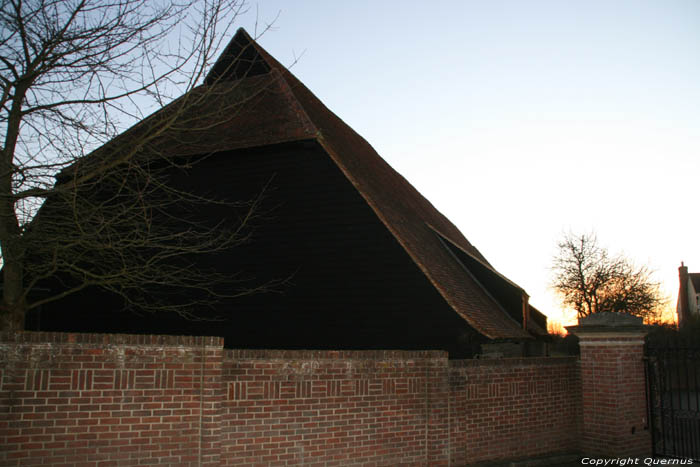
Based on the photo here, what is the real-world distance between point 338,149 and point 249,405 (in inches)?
332

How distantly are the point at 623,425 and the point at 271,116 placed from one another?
926cm

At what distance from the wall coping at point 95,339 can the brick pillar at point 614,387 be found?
→ 261 inches

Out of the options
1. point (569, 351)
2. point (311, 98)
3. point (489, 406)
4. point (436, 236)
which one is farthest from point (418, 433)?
point (569, 351)

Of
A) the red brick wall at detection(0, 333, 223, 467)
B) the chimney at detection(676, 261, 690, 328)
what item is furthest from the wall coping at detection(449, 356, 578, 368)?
the chimney at detection(676, 261, 690, 328)

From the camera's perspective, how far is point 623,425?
9.33m

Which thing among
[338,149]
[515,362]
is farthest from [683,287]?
[515,362]

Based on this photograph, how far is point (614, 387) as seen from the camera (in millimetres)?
9367

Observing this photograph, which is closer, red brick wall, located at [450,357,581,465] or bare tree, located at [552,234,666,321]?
red brick wall, located at [450,357,581,465]

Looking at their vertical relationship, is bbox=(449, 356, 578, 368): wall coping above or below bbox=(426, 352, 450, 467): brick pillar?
above

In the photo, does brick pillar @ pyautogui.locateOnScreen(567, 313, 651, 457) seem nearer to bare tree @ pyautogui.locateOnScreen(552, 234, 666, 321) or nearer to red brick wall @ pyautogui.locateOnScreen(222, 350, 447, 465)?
red brick wall @ pyautogui.locateOnScreen(222, 350, 447, 465)

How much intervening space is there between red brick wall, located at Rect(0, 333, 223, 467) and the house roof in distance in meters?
3.92

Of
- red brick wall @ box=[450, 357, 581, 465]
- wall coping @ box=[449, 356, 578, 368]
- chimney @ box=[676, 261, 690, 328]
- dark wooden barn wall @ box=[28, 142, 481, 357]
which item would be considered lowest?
red brick wall @ box=[450, 357, 581, 465]

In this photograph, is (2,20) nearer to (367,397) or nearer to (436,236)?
(367,397)

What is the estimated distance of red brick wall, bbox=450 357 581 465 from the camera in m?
8.23
